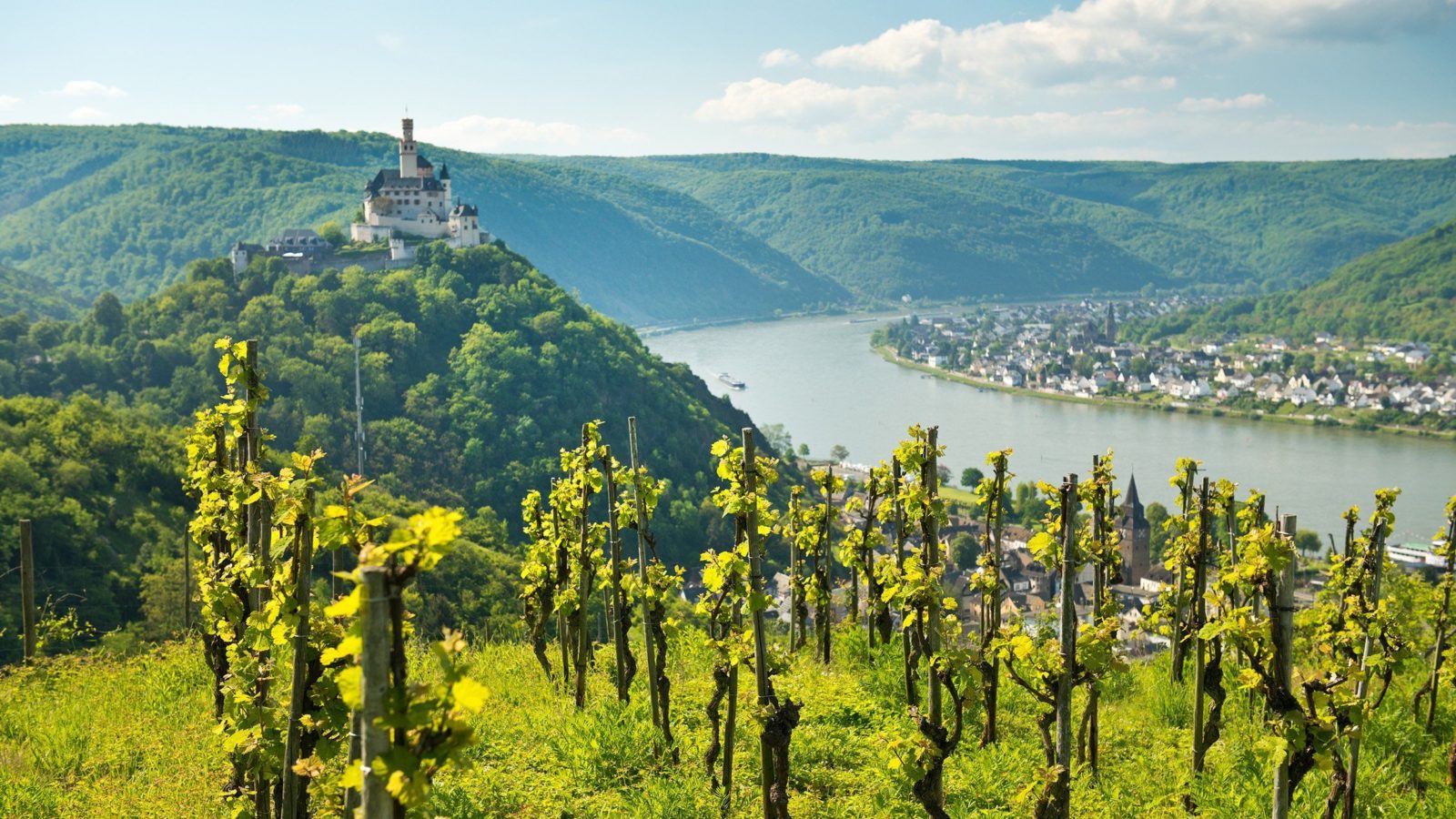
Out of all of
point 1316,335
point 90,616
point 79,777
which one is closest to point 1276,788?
→ point 79,777

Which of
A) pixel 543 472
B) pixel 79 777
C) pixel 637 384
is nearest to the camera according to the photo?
pixel 79 777

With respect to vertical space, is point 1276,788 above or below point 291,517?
below

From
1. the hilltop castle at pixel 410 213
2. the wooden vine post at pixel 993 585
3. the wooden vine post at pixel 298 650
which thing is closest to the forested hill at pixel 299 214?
the hilltop castle at pixel 410 213

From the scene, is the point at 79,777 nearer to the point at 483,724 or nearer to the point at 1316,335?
the point at 483,724

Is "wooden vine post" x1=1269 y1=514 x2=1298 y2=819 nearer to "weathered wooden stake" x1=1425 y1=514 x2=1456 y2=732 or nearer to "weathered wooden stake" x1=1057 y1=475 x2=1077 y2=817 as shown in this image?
"weathered wooden stake" x1=1057 y1=475 x2=1077 y2=817

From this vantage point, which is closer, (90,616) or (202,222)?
(90,616)

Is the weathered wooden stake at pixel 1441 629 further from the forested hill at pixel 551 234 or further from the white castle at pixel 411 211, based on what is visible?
the forested hill at pixel 551 234

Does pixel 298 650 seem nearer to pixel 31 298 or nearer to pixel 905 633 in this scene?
pixel 905 633
